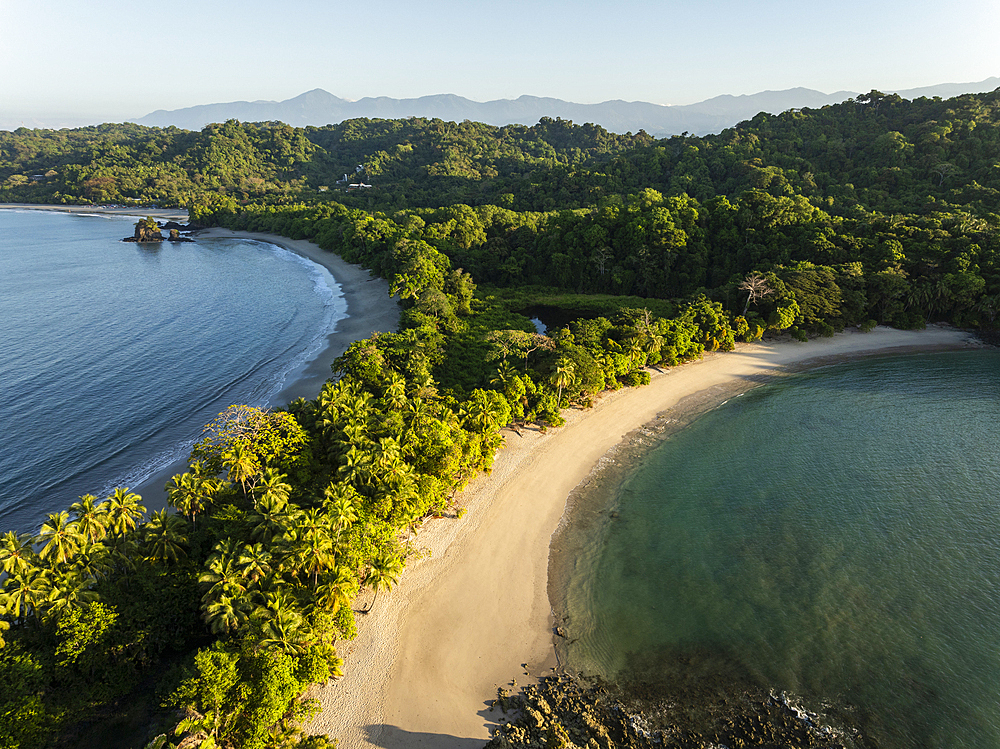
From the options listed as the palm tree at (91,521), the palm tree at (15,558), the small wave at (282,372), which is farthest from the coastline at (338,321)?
the palm tree at (15,558)

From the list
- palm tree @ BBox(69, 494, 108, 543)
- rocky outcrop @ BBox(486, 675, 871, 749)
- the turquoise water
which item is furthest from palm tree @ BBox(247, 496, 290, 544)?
the turquoise water

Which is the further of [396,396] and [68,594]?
[396,396]

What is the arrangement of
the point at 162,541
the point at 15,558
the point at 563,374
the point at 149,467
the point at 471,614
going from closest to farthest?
the point at 15,558 → the point at 162,541 → the point at 471,614 → the point at 149,467 → the point at 563,374

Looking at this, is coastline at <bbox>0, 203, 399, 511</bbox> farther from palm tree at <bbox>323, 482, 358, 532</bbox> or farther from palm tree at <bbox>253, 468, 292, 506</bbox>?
palm tree at <bbox>323, 482, 358, 532</bbox>

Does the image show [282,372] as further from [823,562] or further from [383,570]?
[823,562]

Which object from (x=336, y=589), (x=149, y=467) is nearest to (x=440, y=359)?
(x=149, y=467)

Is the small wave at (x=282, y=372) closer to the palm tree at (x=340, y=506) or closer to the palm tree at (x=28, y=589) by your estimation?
the palm tree at (x=28, y=589)
